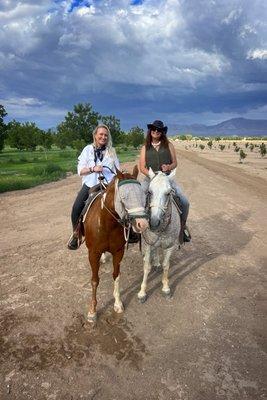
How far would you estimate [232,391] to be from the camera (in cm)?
486

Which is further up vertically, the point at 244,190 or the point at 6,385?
the point at 6,385

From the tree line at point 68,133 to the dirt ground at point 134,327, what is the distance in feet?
116

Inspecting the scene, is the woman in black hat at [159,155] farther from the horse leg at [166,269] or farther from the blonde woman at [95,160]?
the blonde woman at [95,160]

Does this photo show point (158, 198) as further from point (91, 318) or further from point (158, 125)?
point (91, 318)

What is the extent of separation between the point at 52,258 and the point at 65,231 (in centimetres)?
261

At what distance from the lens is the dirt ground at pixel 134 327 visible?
4.96 meters

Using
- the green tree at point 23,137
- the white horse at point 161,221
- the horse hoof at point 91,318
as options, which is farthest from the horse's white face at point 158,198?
the green tree at point 23,137

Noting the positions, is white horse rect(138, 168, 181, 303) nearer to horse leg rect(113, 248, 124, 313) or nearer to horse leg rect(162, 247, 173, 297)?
horse leg rect(162, 247, 173, 297)

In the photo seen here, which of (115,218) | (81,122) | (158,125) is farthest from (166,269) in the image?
(81,122)

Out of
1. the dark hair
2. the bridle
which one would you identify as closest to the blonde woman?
the dark hair

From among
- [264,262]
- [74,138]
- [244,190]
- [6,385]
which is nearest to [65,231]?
[264,262]

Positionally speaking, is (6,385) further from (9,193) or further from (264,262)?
(9,193)

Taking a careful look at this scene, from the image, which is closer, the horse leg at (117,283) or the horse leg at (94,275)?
the horse leg at (94,275)

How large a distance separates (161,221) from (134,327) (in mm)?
2006
